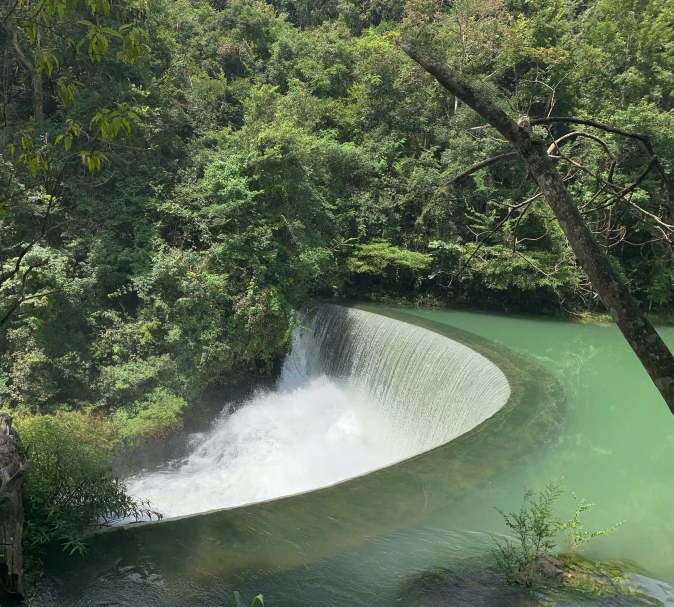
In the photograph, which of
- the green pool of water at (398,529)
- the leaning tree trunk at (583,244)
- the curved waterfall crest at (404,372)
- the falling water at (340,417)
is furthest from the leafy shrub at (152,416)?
the leaning tree trunk at (583,244)

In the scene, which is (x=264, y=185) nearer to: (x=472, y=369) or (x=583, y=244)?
(x=472, y=369)

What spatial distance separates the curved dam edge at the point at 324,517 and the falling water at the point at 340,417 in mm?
1354

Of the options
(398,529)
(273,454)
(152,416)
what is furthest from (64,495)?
(273,454)

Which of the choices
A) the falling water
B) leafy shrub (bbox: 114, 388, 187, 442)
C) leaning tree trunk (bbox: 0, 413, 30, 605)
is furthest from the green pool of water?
leafy shrub (bbox: 114, 388, 187, 442)

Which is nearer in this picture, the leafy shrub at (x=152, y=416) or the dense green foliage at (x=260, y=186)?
the leafy shrub at (x=152, y=416)

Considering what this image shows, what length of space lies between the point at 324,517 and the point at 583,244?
2601 mm

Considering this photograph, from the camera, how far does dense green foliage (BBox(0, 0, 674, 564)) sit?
285 inches

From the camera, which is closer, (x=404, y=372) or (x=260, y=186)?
(x=404, y=372)

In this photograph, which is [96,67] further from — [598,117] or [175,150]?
[598,117]

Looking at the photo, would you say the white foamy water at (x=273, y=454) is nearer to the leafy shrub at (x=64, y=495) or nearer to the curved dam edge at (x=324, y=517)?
the leafy shrub at (x=64, y=495)

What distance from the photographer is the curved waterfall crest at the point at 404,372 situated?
6.62 metres

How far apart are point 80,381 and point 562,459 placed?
6.16 metres

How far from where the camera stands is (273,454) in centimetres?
754

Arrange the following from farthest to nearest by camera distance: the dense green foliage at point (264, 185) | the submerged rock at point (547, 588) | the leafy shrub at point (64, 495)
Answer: the dense green foliage at point (264, 185)
the leafy shrub at point (64, 495)
the submerged rock at point (547, 588)
